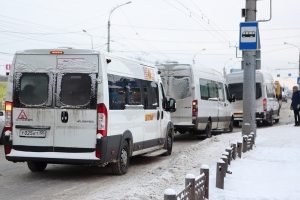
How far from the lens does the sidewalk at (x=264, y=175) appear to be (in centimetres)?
827

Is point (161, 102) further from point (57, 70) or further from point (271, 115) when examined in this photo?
point (271, 115)

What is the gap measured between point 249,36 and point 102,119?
7355 millimetres

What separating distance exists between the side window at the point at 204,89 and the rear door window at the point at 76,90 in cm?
1002

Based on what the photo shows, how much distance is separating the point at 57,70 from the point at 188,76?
30.5 ft

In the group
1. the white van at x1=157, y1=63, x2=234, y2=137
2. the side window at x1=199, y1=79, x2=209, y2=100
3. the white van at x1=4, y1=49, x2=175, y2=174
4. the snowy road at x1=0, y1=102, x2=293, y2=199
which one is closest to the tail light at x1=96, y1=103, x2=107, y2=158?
the white van at x1=4, y1=49, x2=175, y2=174

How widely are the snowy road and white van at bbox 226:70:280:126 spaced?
13.4 meters

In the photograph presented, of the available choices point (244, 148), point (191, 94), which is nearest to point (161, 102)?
point (244, 148)

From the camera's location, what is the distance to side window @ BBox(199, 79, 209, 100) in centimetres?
1952

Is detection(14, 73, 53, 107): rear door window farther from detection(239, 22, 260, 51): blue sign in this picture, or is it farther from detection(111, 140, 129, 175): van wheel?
detection(239, 22, 260, 51): blue sign

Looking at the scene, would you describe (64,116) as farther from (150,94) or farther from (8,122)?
(150,94)

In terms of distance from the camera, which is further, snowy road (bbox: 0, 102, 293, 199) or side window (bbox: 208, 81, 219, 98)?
side window (bbox: 208, 81, 219, 98)

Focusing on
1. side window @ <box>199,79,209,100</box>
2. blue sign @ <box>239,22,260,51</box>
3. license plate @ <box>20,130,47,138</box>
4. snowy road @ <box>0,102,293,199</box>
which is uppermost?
blue sign @ <box>239,22,260,51</box>

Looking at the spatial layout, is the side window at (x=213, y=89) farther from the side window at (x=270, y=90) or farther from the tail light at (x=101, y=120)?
the tail light at (x=101, y=120)

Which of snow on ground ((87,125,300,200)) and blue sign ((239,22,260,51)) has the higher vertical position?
blue sign ((239,22,260,51))
